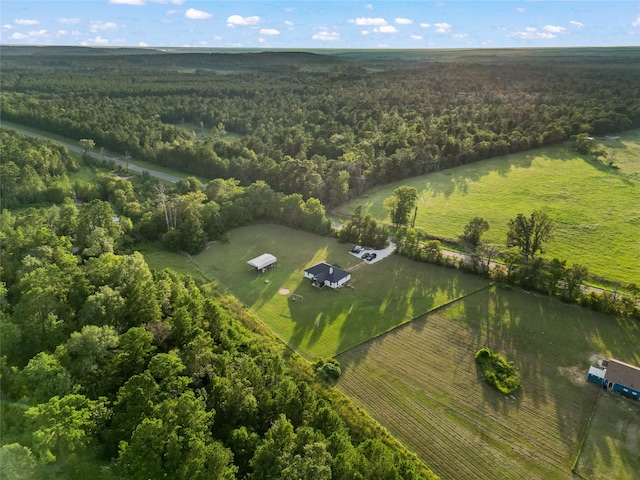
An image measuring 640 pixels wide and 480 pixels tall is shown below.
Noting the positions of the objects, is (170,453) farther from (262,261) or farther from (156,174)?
(156,174)

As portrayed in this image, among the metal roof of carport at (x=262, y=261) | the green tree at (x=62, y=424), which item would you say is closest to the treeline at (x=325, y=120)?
the metal roof of carport at (x=262, y=261)

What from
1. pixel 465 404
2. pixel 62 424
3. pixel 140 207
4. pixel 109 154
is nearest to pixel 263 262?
pixel 140 207

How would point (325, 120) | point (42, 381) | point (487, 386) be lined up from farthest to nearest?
point (325, 120), point (487, 386), point (42, 381)

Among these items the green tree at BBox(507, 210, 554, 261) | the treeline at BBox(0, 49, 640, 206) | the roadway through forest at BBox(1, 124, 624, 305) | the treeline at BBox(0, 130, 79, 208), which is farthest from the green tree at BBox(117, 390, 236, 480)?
the treeline at BBox(0, 130, 79, 208)

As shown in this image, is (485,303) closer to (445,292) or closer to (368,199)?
(445,292)

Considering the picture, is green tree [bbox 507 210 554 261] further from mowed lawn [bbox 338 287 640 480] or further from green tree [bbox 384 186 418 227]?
green tree [bbox 384 186 418 227]

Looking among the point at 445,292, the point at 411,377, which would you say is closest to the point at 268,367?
the point at 411,377
